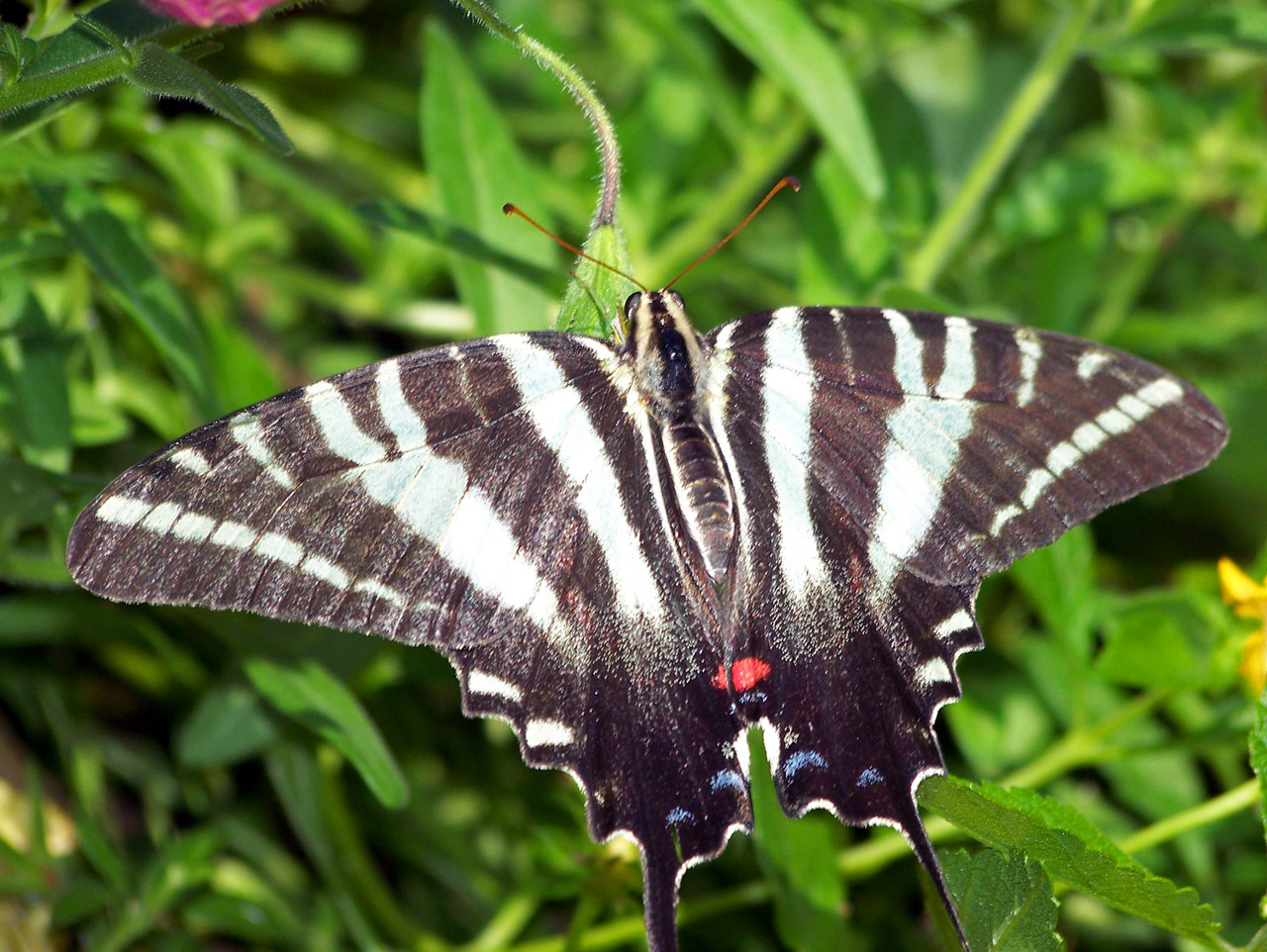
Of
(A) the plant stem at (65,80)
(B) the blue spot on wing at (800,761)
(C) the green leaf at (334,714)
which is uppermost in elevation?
(A) the plant stem at (65,80)

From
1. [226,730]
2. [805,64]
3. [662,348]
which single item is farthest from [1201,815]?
[226,730]

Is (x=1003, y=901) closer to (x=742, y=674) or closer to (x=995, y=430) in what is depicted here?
(x=742, y=674)

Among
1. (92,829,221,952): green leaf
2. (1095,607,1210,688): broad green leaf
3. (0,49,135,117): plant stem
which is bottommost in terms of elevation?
(92,829,221,952): green leaf

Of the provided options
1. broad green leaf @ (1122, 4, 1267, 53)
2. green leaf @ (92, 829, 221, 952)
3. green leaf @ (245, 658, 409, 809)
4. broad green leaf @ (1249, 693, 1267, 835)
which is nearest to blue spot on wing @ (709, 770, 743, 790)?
green leaf @ (245, 658, 409, 809)

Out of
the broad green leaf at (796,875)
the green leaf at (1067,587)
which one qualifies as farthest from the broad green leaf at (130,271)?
the green leaf at (1067,587)

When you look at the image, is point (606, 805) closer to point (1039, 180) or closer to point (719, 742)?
point (719, 742)

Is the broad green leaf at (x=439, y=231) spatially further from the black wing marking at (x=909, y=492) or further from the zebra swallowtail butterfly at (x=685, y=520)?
the black wing marking at (x=909, y=492)

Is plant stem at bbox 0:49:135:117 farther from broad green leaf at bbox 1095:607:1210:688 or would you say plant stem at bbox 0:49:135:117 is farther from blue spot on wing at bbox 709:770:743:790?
broad green leaf at bbox 1095:607:1210:688
